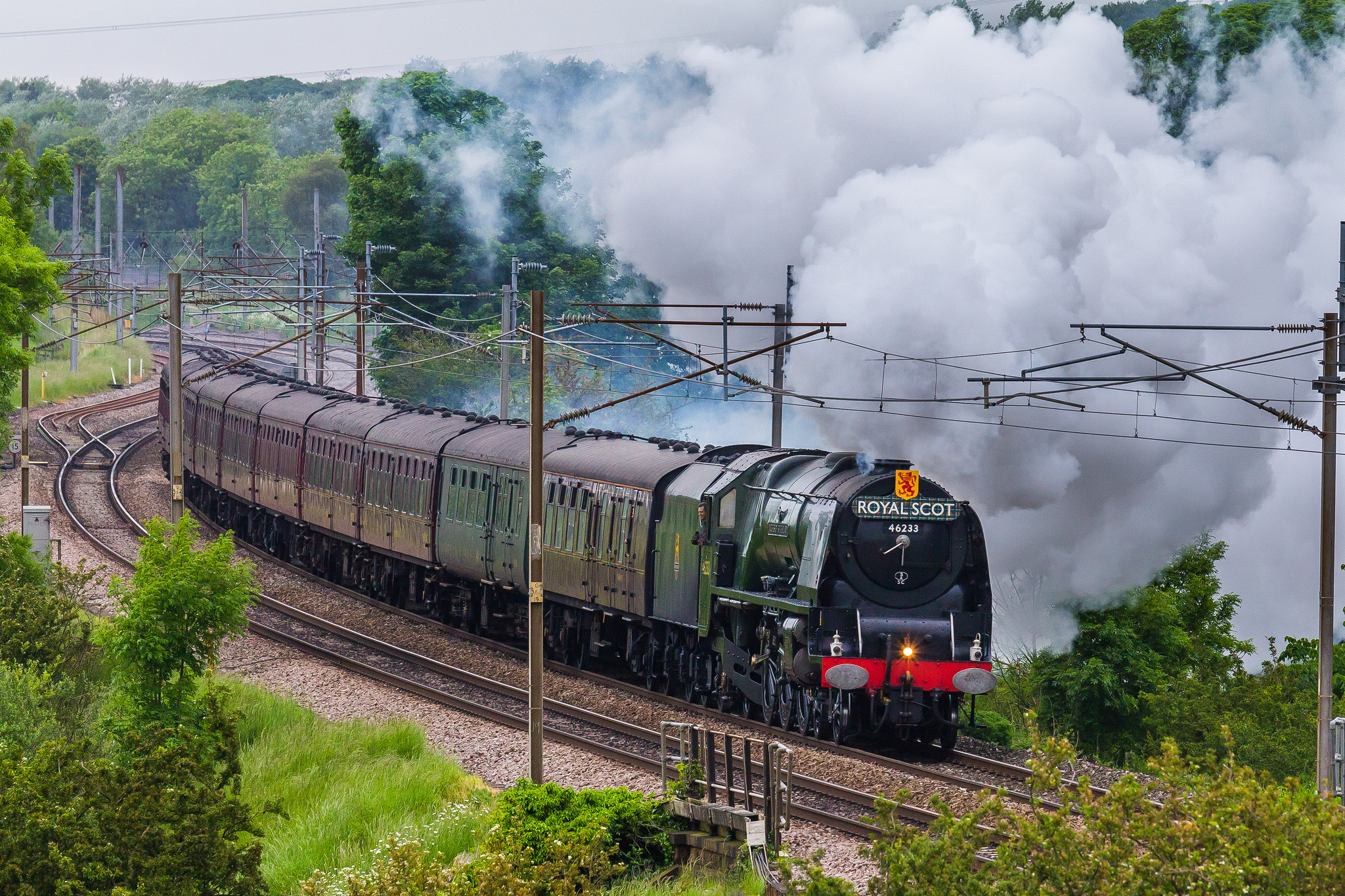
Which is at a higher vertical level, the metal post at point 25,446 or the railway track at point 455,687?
the metal post at point 25,446

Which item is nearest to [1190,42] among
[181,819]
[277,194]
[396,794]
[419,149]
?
[419,149]

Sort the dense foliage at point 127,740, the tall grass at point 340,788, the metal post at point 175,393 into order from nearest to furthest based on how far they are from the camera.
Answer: the dense foliage at point 127,740, the tall grass at point 340,788, the metal post at point 175,393

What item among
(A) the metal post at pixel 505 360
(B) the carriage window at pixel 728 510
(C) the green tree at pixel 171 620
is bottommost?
(C) the green tree at pixel 171 620

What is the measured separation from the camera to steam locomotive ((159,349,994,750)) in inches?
623

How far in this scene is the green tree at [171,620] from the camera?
1412 centimetres

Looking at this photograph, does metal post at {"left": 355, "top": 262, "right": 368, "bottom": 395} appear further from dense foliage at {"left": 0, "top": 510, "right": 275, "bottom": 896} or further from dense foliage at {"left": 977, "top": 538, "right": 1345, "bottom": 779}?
dense foliage at {"left": 977, "top": 538, "right": 1345, "bottom": 779}

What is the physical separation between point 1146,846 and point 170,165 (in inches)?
4107

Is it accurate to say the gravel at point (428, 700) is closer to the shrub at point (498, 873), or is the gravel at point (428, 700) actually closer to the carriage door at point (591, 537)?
the carriage door at point (591, 537)

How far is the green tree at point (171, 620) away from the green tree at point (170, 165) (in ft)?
306

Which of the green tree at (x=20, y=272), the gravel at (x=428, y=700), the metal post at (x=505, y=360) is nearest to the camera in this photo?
the gravel at (x=428, y=700)

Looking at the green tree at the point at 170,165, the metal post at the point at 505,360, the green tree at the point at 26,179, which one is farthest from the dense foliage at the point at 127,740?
the green tree at the point at 170,165

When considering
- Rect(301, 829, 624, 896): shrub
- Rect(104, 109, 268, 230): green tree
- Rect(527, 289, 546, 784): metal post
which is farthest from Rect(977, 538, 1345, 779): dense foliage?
Rect(104, 109, 268, 230): green tree

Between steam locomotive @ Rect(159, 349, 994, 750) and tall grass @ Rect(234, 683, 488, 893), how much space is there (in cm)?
359

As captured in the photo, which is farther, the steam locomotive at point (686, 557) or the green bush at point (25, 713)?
the steam locomotive at point (686, 557)
